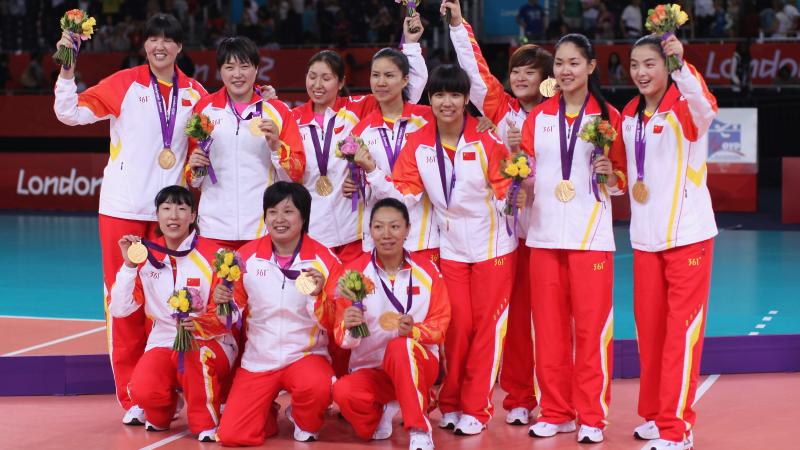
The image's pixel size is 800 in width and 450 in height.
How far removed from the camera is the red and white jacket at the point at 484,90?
6.93 meters

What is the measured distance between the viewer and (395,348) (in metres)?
6.25

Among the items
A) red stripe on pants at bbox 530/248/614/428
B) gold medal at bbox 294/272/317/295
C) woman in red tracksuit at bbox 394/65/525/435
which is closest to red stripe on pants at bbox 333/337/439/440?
woman in red tracksuit at bbox 394/65/525/435

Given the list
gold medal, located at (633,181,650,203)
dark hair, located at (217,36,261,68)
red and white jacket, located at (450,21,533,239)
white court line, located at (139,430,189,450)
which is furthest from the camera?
red and white jacket, located at (450,21,533,239)

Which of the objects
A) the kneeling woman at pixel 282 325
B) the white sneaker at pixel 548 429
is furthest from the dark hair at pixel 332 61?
the white sneaker at pixel 548 429

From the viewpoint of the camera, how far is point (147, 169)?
6836mm

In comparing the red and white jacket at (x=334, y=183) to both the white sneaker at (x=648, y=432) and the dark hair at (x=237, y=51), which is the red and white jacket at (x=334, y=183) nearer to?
the dark hair at (x=237, y=51)

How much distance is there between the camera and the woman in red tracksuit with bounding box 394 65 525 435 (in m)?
6.52

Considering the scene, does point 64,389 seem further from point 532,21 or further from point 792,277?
point 532,21

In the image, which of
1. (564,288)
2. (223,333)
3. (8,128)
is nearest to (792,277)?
(564,288)

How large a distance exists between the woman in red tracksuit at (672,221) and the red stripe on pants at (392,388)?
49.6 inches

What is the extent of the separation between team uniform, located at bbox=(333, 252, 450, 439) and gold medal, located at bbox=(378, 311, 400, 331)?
13 millimetres

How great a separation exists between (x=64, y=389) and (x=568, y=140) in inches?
146

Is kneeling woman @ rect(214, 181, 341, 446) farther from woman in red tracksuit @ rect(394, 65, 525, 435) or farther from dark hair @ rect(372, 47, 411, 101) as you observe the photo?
dark hair @ rect(372, 47, 411, 101)

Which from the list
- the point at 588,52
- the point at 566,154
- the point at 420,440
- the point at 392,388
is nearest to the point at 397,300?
the point at 392,388
